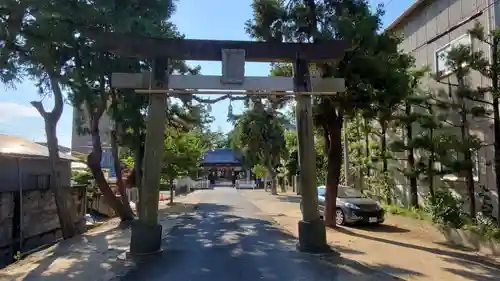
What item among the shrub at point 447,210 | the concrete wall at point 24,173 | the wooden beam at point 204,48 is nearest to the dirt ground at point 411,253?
the shrub at point 447,210

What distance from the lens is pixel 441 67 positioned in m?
14.8

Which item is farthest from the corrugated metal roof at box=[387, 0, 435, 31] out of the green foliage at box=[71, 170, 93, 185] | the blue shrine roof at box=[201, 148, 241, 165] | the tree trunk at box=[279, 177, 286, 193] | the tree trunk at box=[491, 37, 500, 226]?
the blue shrine roof at box=[201, 148, 241, 165]

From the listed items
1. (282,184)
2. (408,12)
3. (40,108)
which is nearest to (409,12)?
(408,12)

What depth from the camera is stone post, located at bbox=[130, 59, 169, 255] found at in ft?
32.0

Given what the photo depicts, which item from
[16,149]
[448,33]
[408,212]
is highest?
[448,33]

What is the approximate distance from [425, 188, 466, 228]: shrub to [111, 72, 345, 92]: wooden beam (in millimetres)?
4583

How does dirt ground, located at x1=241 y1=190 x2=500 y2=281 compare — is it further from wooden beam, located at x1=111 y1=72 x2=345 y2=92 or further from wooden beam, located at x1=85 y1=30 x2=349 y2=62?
wooden beam, located at x1=85 y1=30 x2=349 y2=62

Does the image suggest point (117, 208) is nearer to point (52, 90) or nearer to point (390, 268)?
point (52, 90)

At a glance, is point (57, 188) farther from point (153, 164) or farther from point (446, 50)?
point (446, 50)

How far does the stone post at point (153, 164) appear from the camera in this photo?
32.0 ft

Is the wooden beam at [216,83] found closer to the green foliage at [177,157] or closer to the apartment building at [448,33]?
the apartment building at [448,33]

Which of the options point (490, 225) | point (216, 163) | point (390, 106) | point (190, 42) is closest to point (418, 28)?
point (390, 106)

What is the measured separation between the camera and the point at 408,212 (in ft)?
50.9

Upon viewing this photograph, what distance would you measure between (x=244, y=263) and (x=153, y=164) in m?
2.95
